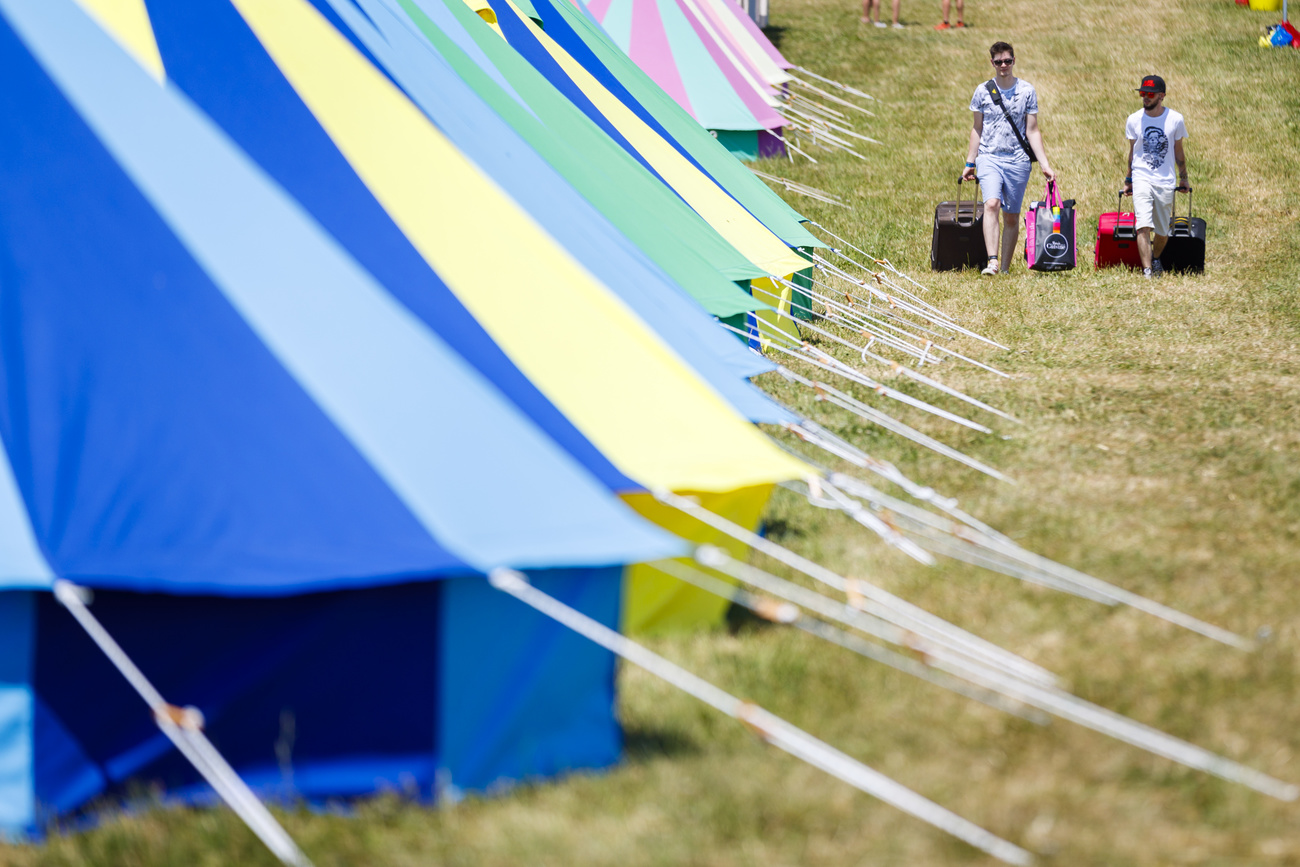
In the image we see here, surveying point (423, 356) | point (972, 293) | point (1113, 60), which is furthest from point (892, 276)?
point (1113, 60)

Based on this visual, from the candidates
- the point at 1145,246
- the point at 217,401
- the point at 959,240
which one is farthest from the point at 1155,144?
the point at 217,401

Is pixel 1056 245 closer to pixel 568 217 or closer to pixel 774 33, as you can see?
pixel 568 217

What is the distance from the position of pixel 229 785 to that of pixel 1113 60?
53.0 feet

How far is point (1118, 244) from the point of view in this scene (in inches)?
364

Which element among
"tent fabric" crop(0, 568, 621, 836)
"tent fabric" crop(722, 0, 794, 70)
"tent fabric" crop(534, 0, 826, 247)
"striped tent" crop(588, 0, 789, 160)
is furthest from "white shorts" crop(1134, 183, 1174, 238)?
"tent fabric" crop(0, 568, 621, 836)

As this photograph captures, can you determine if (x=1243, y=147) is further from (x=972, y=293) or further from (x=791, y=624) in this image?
(x=791, y=624)

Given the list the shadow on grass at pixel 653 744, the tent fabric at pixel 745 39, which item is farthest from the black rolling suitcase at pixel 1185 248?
the shadow on grass at pixel 653 744

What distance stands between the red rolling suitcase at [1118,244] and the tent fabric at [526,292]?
20.1ft

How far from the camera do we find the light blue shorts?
868cm

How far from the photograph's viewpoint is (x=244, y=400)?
2775 mm

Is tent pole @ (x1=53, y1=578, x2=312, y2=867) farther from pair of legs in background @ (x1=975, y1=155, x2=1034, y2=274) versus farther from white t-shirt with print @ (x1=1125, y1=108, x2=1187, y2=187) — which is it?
white t-shirt with print @ (x1=1125, y1=108, x2=1187, y2=187)

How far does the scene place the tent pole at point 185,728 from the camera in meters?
2.56

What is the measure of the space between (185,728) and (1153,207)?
7.73 metres

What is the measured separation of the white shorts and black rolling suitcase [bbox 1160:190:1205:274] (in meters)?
0.16
